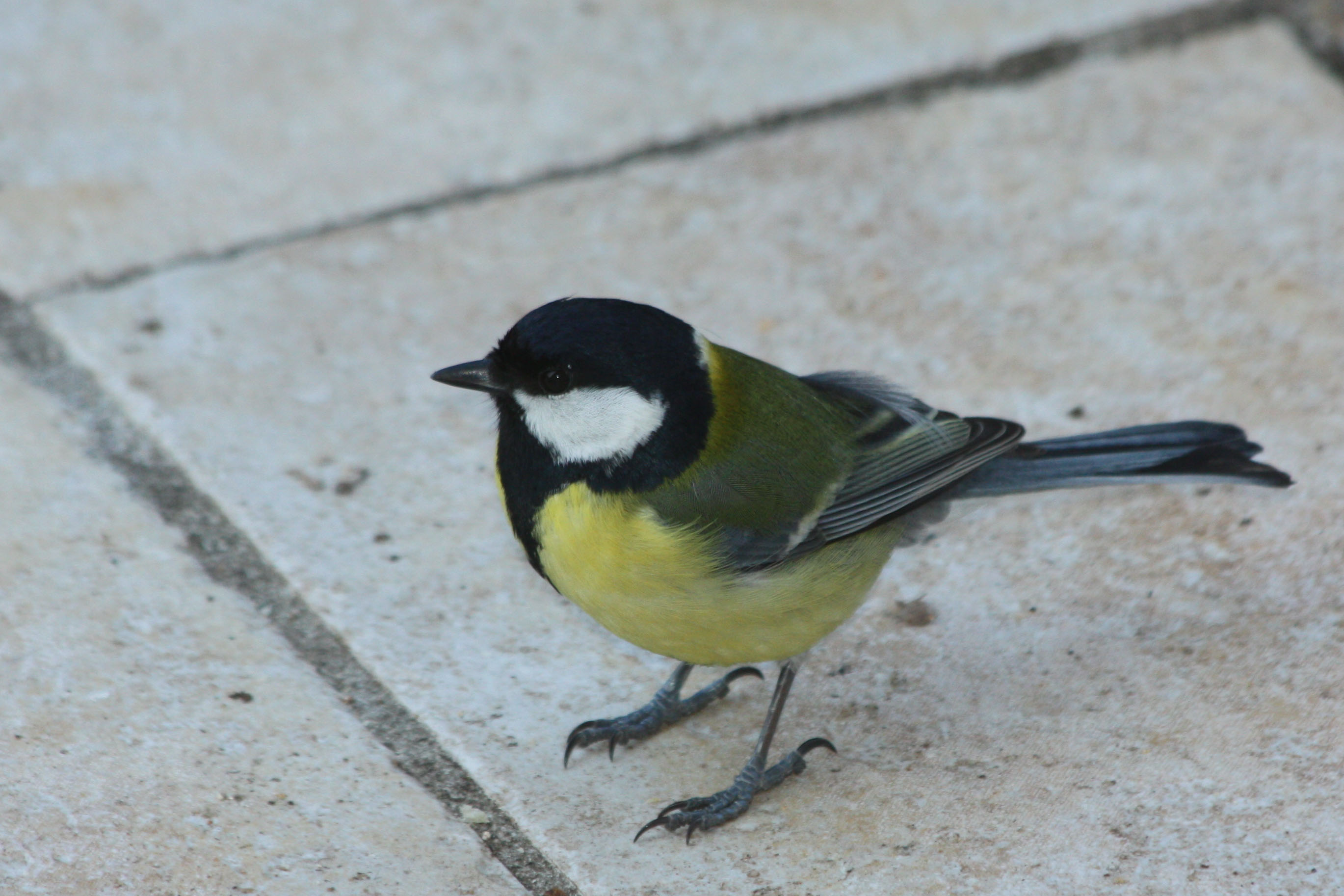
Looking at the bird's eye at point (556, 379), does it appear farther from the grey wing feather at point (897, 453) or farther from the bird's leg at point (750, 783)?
the bird's leg at point (750, 783)

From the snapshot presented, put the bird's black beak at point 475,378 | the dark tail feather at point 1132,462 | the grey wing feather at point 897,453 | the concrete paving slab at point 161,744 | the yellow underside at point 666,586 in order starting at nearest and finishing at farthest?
the concrete paving slab at point 161,744 < the yellow underside at point 666,586 < the bird's black beak at point 475,378 < the grey wing feather at point 897,453 < the dark tail feather at point 1132,462

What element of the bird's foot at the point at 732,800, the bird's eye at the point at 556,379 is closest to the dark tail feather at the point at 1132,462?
the bird's foot at the point at 732,800

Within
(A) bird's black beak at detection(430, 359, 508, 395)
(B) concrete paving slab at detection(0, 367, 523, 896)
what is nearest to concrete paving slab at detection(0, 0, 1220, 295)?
(B) concrete paving slab at detection(0, 367, 523, 896)

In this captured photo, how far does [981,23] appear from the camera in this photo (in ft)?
16.2

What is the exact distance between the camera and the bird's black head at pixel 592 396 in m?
2.77

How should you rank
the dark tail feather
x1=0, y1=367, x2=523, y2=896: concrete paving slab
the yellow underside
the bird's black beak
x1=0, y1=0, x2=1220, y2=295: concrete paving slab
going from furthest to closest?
x1=0, y1=0, x2=1220, y2=295: concrete paving slab < the dark tail feather < the bird's black beak < the yellow underside < x1=0, y1=367, x2=523, y2=896: concrete paving slab

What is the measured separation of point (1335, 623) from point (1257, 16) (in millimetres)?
2582

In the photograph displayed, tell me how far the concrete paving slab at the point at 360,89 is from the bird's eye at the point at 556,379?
168 centimetres

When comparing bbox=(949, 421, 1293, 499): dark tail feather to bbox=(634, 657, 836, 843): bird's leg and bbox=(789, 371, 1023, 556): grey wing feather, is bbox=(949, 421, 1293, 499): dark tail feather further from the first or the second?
bbox=(634, 657, 836, 843): bird's leg

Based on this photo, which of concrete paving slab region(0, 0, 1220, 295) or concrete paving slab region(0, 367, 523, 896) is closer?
concrete paving slab region(0, 367, 523, 896)

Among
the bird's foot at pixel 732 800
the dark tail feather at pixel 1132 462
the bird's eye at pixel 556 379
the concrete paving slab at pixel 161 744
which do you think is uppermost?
the bird's eye at pixel 556 379

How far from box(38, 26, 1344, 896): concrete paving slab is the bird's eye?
622mm

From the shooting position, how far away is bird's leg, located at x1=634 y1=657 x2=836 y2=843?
2.75 m

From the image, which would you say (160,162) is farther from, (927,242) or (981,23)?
(981,23)
